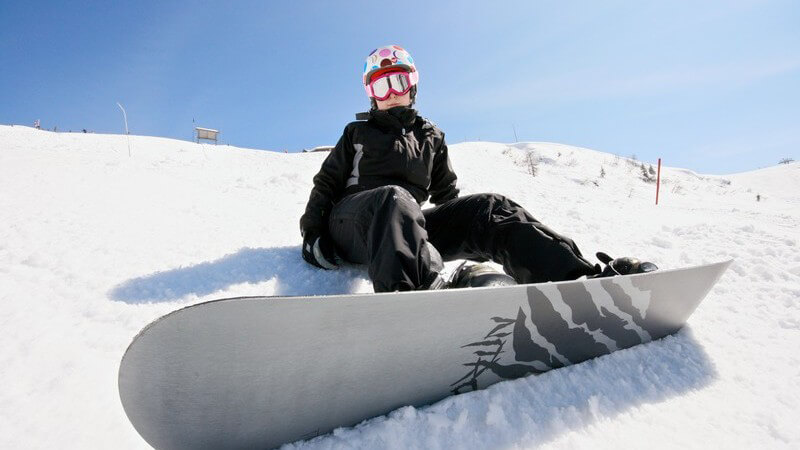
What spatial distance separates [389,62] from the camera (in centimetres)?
218

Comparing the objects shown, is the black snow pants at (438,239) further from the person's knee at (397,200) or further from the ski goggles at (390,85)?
the ski goggles at (390,85)

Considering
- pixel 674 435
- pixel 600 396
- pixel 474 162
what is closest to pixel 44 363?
pixel 600 396

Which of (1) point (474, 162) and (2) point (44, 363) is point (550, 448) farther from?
(1) point (474, 162)

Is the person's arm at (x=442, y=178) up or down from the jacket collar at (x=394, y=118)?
down

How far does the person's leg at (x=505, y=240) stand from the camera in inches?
56.2

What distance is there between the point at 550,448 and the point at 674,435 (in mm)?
318

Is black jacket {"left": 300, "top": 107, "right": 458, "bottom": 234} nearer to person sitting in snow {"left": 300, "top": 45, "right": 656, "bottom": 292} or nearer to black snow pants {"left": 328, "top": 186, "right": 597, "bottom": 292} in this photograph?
person sitting in snow {"left": 300, "top": 45, "right": 656, "bottom": 292}

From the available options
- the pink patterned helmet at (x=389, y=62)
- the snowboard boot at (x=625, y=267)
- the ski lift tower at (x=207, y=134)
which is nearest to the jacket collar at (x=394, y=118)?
the pink patterned helmet at (x=389, y=62)

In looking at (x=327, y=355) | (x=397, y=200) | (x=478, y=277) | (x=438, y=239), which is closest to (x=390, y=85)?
(x=438, y=239)

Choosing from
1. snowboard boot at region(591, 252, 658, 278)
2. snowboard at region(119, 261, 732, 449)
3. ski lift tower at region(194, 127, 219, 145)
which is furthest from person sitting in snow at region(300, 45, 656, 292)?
ski lift tower at region(194, 127, 219, 145)

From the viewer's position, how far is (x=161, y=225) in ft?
6.95

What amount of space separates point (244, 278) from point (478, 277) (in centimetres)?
104

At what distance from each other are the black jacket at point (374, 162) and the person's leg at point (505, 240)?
25 centimetres

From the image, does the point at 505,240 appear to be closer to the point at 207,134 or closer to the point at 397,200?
the point at 397,200
